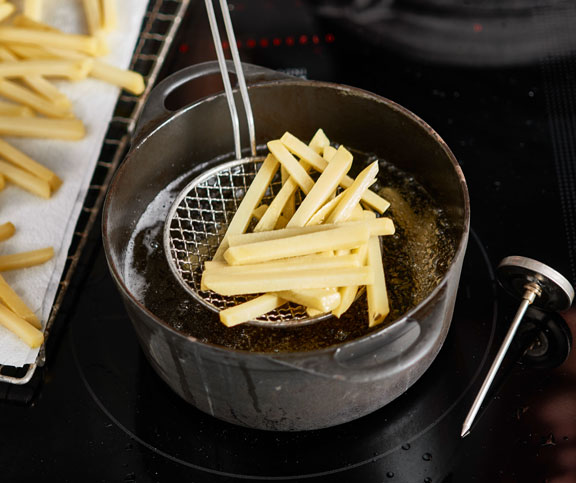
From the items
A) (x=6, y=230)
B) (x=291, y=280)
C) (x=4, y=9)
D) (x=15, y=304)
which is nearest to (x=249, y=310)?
(x=291, y=280)

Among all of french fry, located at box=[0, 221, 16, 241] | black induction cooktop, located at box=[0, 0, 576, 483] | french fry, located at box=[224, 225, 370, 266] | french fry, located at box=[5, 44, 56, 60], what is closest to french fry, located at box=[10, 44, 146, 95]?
french fry, located at box=[5, 44, 56, 60]

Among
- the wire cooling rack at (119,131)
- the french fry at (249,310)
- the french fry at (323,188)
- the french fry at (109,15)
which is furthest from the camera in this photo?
the french fry at (109,15)

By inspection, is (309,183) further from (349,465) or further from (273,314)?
(349,465)

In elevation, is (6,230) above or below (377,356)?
below

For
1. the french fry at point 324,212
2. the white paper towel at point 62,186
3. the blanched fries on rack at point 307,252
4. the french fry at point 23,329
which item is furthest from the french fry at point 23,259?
the french fry at point 324,212

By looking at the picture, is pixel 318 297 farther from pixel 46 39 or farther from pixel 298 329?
pixel 46 39

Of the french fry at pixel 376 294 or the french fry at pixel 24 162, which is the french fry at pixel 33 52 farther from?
the french fry at pixel 376 294

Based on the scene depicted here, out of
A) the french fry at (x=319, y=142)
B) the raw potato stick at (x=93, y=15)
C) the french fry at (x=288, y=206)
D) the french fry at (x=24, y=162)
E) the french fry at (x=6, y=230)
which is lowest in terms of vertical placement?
the french fry at (x=6, y=230)

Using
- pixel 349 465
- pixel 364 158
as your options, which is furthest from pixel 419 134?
pixel 349 465
